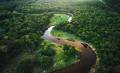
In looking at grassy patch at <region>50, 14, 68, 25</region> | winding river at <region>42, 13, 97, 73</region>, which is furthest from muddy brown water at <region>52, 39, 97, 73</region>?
grassy patch at <region>50, 14, 68, 25</region>

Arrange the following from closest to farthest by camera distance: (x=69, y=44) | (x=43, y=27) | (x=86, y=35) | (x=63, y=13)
Result: 1. (x=69, y=44)
2. (x=86, y=35)
3. (x=43, y=27)
4. (x=63, y=13)

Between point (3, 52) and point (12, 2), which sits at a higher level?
point (12, 2)

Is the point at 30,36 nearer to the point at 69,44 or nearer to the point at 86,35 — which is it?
the point at 69,44

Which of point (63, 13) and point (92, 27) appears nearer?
point (92, 27)

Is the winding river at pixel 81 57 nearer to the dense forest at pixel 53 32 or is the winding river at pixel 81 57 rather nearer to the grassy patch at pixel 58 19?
the dense forest at pixel 53 32

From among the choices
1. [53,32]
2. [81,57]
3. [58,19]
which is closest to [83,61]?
[81,57]

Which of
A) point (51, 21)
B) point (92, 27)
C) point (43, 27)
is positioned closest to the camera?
point (92, 27)

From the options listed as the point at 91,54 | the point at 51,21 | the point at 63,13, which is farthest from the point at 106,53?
the point at 63,13

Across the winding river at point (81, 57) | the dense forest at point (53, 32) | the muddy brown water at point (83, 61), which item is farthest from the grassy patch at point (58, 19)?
the muddy brown water at point (83, 61)

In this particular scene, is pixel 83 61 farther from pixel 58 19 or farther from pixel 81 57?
pixel 58 19
